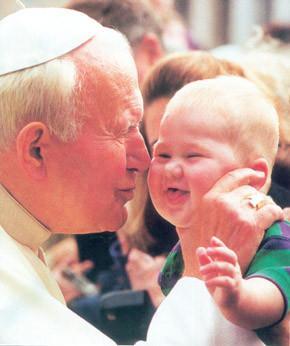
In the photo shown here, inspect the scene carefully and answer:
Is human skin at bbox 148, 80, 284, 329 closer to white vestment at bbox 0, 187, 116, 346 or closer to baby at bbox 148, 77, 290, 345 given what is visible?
baby at bbox 148, 77, 290, 345

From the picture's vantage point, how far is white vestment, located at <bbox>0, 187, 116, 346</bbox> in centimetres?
154

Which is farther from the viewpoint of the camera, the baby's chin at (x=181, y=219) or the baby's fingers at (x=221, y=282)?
the baby's chin at (x=181, y=219)

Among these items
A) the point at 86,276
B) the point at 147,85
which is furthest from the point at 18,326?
the point at 86,276

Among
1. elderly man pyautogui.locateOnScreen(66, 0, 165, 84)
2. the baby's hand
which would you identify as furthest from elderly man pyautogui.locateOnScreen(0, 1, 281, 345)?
elderly man pyautogui.locateOnScreen(66, 0, 165, 84)

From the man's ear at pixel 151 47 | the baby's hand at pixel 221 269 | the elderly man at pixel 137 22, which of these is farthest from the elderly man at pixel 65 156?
the man's ear at pixel 151 47

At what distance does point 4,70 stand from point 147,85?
2.25 feet

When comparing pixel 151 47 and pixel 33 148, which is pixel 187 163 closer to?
pixel 33 148

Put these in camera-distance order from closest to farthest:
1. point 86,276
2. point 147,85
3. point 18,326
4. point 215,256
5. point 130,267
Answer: point 215,256
point 18,326
point 147,85
point 130,267
point 86,276

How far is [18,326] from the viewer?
5.06 ft

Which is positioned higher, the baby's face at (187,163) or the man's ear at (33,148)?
the man's ear at (33,148)

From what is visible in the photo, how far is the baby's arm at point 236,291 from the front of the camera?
1.41 meters

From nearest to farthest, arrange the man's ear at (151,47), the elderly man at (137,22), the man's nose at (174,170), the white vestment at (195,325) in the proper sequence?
the white vestment at (195,325) → the man's nose at (174,170) → the elderly man at (137,22) → the man's ear at (151,47)

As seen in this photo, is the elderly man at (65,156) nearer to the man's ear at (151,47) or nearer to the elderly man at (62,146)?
the elderly man at (62,146)

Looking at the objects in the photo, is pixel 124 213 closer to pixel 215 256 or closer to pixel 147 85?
pixel 215 256
